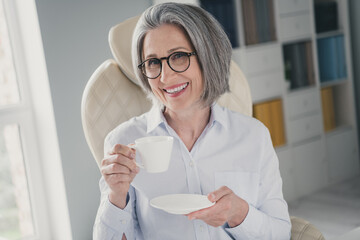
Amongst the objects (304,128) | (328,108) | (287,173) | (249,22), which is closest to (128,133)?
(249,22)

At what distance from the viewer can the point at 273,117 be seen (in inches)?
128

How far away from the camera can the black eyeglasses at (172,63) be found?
1243 millimetres

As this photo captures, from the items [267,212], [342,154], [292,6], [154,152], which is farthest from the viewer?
[342,154]

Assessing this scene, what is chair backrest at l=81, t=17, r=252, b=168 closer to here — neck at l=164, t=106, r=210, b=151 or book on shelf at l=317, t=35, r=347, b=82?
neck at l=164, t=106, r=210, b=151

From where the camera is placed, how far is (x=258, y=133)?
4.51 ft

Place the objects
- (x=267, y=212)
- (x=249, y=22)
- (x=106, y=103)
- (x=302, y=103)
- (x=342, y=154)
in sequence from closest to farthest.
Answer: (x=267, y=212) → (x=106, y=103) → (x=249, y=22) → (x=302, y=103) → (x=342, y=154)

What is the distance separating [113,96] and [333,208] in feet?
6.90

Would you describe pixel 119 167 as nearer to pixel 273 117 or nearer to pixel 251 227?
pixel 251 227

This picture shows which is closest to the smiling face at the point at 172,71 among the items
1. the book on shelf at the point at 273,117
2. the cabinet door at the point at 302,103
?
the book on shelf at the point at 273,117

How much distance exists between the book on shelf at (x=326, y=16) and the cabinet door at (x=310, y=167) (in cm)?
82

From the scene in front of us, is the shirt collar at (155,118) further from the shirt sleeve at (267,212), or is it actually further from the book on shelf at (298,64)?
the book on shelf at (298,64)

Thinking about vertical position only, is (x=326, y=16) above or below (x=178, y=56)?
above

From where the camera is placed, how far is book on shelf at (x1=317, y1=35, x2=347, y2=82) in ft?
11.7

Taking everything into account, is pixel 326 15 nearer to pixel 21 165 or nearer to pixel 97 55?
pixel 97 55
